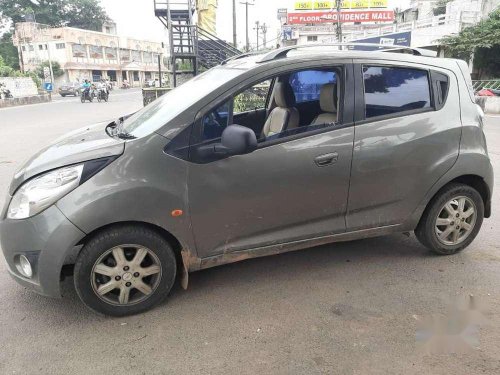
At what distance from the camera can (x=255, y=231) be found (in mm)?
3164

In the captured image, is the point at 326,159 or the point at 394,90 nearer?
the point at 326,159

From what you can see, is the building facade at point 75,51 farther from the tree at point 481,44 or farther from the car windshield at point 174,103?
the car windshield at point 174,103

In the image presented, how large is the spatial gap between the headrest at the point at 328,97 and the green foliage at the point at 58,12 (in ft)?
250

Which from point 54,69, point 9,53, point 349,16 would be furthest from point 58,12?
point 349,16

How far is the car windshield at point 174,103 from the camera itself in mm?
3044

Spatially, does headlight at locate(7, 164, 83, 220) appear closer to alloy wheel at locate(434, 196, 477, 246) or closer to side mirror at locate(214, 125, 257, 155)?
side mirror at locate(214, 125, 257, 155)

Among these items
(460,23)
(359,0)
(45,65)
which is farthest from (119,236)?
(359,0)

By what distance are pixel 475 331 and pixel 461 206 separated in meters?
1.28

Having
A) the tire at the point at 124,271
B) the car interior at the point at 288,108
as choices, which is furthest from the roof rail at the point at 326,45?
the tire at the point at 124,271

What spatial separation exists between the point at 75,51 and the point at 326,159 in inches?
2605

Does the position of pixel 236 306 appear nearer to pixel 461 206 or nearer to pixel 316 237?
pixel 316 237

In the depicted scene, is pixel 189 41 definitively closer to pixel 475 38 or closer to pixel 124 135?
pixel 124 135

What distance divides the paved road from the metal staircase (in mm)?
11980

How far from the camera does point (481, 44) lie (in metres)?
27.1
